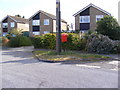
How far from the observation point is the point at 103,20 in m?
13.7

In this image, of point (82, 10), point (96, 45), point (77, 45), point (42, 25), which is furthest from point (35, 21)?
point (96, 45)

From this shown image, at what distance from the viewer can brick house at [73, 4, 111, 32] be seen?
2808 cm

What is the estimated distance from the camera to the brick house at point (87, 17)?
2808 centimetres

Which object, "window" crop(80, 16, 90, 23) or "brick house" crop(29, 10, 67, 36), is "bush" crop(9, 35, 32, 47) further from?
"brick house" crop(29, 10, 67, 36)

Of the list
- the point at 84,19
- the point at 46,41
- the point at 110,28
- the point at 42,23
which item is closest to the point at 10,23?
the point at 42,23

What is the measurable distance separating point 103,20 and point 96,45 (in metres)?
3.37

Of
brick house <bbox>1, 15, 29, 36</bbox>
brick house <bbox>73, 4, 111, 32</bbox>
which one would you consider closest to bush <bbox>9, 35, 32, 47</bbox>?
brick house <bbox>73, 4, 111, 32</bbox>

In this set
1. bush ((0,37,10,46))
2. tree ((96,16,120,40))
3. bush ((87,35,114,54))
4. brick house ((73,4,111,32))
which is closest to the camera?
bush ((87,35,114,54))

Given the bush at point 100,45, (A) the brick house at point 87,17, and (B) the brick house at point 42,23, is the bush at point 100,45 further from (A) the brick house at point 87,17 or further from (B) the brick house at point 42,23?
(B) the brick house at point 42,23

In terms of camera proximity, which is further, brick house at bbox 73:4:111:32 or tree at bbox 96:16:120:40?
brick house at bbox 73:4:111:32

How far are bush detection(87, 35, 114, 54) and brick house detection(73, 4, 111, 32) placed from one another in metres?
17.1

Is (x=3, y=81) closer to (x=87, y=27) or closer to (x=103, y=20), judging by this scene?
(x=103, y=20)

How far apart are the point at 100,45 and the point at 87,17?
18250 mm

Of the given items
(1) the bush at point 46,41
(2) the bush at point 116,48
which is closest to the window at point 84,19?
(1) the bush at point 46,41
